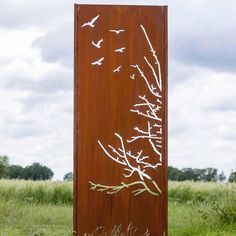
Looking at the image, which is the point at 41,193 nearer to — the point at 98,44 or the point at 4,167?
the point at 98,44

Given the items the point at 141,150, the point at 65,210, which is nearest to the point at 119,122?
the point at 141,150

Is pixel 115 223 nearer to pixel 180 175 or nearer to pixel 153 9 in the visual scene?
pixel 153 9

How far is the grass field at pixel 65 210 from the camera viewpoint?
401 inches

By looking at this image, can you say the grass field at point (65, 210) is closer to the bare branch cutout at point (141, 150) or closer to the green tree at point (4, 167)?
the bare branch cutout at point (141, 150)

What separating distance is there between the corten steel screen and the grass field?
1.00 m

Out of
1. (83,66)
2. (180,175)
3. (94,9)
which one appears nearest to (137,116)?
(83,66)

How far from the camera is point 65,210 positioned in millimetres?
14961

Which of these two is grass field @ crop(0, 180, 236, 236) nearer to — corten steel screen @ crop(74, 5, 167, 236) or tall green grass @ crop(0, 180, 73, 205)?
tall green grass @ crop(0, 180, 73, 205)

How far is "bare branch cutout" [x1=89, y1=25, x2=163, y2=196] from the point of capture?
9.26 m

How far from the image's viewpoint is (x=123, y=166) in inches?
366

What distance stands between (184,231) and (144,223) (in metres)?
0.80

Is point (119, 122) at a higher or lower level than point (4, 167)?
higher

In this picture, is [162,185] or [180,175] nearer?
[162,185]

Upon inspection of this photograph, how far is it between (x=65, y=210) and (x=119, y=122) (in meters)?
6.14
